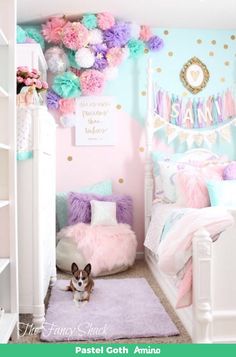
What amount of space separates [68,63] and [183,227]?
6.76ft

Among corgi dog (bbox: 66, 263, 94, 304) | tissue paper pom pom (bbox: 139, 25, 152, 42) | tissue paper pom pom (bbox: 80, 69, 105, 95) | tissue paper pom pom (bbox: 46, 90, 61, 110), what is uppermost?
tissue paper pom pom (bbox: 139, 25, 152, 42)

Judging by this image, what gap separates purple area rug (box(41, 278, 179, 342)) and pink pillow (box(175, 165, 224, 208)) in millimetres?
639

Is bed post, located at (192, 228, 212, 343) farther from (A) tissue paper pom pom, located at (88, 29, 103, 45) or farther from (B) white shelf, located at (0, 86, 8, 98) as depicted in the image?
(A) tissue paper pom pom, located at (88, 29, 103, 45)

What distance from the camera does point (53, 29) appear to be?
3.23 meters

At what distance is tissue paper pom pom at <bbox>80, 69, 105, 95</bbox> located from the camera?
3.31 meters

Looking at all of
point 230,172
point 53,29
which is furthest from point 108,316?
point 53,29

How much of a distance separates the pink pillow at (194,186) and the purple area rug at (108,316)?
639mm

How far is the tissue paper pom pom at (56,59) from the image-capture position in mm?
3277

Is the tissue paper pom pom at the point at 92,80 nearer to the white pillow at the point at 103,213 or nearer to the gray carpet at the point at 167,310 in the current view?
the white pillow at the point at 103,213

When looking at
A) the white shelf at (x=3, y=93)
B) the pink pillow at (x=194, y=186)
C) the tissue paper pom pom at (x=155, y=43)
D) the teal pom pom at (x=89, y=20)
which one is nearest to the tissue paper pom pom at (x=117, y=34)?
the teal pom pom at (x=89, y=20)

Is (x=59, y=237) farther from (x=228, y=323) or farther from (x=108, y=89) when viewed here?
(x=228, y=323)

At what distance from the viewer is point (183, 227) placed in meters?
1.84

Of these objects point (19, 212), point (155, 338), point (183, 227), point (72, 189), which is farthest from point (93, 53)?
point (155, 338)

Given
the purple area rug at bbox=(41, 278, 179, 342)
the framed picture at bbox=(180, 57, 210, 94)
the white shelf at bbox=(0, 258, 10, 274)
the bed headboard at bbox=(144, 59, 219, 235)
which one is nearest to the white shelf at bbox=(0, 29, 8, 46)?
the white shelf at bbox=(0, 258, 10, 274)
